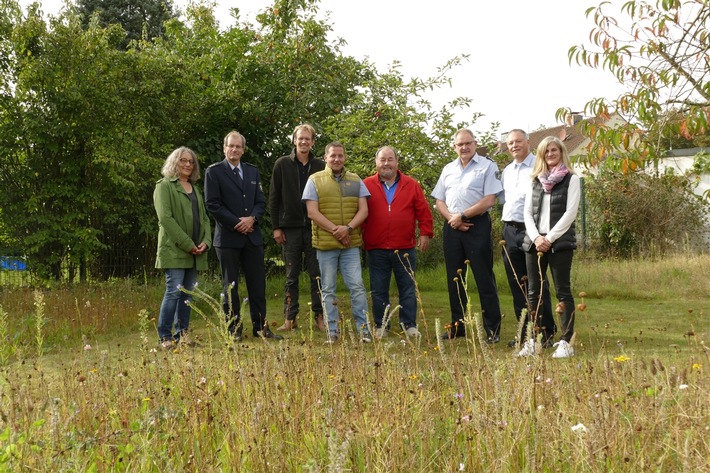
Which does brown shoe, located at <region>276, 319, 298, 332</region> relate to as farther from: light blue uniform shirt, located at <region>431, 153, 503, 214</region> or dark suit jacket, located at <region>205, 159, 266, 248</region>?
light blue uniform shirt, located at <region>431, 153, 503, 214</region>

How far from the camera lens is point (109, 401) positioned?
408 centimetres

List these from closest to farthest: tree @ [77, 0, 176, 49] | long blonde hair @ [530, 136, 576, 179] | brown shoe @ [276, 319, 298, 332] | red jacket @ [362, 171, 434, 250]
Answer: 1. long blonde hair @ [530, 136, 576, 179]
2. red jacket @ [362, 171, 434, 250]
3. brown shoe @ [276, 319, 298, 332]
4. tree @ [77, 0, 176, 49]

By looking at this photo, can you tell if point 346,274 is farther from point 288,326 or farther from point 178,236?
point 178,236

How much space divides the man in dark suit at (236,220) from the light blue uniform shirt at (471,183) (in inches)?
72.2

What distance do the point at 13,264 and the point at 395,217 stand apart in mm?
7151

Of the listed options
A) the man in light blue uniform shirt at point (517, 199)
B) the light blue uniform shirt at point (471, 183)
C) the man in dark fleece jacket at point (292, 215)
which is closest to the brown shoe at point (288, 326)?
the man in dark fleece jacket at point (292, 215)

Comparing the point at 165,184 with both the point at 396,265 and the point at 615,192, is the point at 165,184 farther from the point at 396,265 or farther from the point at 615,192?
the point at 615,192

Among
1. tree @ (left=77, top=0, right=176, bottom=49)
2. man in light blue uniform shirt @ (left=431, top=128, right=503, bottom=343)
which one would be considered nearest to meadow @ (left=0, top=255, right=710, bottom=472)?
man in light blue uniform shirt @ (left=431, top=128, right=503, bottom=343)

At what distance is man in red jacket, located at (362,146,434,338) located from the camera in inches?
278

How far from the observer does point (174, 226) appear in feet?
21.6

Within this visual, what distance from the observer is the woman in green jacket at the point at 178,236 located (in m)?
6.50

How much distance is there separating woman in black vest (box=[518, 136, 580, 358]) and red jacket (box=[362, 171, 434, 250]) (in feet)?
3.78

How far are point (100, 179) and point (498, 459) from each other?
1029cm

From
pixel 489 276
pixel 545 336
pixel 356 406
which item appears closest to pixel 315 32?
pixel 489 276
